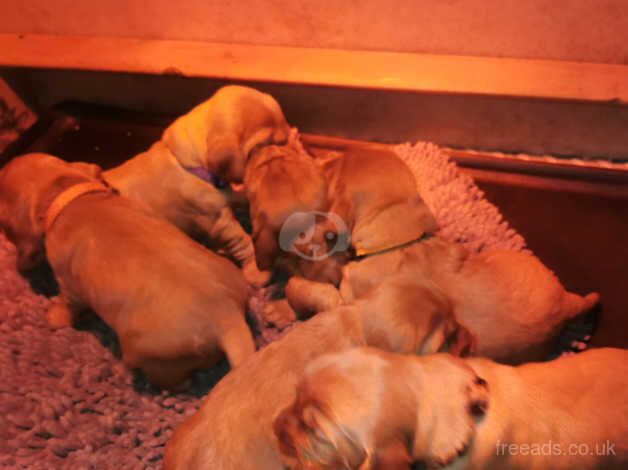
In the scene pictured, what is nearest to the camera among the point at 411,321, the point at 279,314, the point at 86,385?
the point at 411,321

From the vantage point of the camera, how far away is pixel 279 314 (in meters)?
1.89

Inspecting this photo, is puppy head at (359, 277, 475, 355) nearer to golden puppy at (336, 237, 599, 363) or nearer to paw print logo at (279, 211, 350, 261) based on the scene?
golden puppy at (336, 237, 599, 363)

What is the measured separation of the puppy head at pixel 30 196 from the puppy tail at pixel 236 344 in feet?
2.51

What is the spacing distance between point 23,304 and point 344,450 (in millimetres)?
1423

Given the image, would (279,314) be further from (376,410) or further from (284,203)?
(376,410)

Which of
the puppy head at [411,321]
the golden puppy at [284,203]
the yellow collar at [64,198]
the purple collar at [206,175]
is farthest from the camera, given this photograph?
the purple collar at [206,175]

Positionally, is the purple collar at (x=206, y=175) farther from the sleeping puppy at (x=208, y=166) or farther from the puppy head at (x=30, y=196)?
the puppy head at (x=30, y=196)

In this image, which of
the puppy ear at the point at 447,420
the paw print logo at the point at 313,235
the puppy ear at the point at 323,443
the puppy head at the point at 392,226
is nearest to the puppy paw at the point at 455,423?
the puppy ear at the point at 447,420

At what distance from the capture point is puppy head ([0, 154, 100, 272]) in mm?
1846

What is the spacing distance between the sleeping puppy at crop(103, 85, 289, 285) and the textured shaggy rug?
313 millimetres

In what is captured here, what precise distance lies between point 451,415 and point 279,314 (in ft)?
2.86

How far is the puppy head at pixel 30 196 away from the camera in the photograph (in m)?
1.85

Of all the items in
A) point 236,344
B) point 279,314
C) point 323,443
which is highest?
point 323,443

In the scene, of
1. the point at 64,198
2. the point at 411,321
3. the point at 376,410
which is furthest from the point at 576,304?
the point at 64,198
